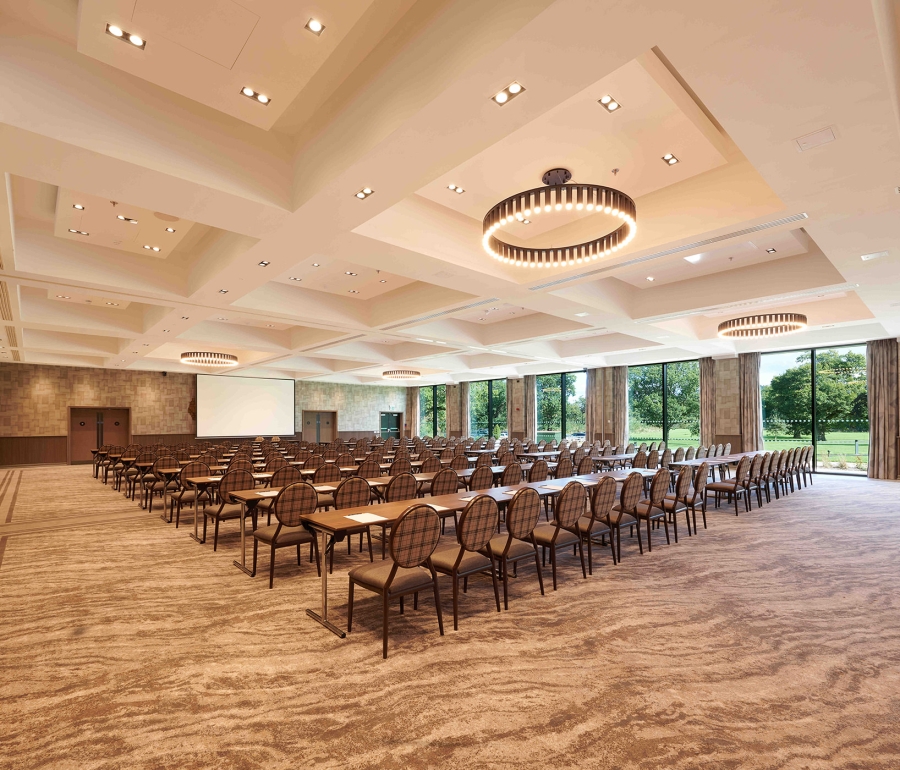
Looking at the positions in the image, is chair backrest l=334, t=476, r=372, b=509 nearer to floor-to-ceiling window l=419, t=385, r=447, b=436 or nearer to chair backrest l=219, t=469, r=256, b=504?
chair backrest l=219, t=469, r=256, b=504

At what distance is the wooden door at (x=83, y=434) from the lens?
18.6 metres

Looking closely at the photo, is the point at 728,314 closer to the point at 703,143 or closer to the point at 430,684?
the point at 703,143

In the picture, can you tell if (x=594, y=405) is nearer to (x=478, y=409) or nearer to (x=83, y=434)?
(x=478, y=409)

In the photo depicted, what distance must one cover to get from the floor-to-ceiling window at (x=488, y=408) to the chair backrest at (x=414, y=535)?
66.7 feet

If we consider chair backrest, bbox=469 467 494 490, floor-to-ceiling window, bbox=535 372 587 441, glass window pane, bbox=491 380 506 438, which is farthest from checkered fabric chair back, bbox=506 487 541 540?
glass window pane, bbox=491 380 506 438

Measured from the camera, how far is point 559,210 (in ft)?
15.6

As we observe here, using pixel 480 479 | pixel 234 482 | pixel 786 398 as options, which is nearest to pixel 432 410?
pixel 786 398

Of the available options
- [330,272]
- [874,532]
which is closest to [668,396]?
[874,532]

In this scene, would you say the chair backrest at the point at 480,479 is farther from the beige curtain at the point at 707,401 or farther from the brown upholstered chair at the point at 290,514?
the beige curtain at the point at 707,401

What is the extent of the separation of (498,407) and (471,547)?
20.4 m

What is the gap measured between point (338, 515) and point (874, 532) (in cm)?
789

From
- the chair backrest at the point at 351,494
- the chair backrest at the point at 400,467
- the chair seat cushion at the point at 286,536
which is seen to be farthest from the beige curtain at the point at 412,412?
the chair seat cushion at the point at 286,536

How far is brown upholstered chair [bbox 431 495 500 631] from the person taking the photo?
386cm

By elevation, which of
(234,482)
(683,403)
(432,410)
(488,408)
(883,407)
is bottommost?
(234,482)
